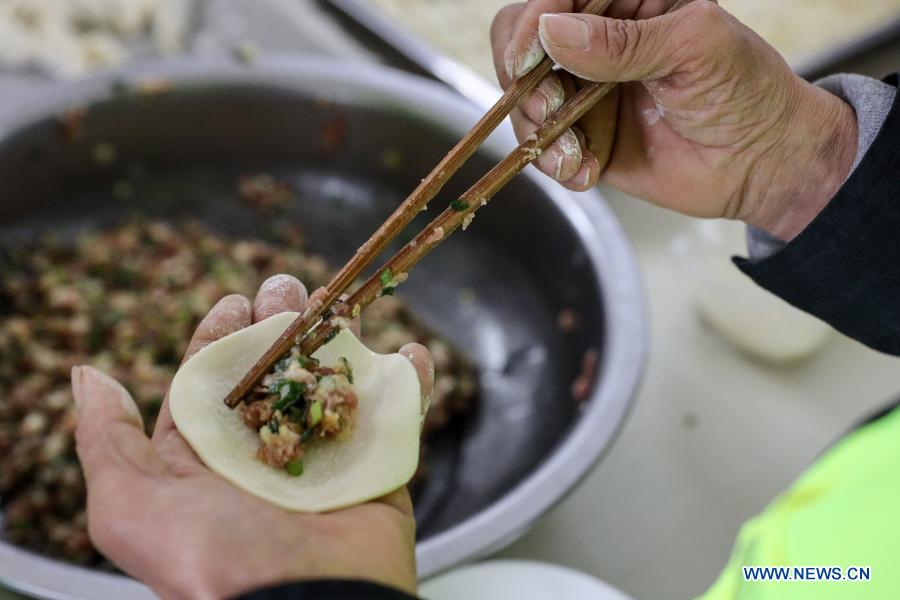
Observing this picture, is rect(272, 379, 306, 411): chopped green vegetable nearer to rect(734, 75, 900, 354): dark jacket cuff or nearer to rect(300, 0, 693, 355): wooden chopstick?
rect(300, 0, 693, 355): wooden chopstick

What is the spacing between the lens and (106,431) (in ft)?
3.37

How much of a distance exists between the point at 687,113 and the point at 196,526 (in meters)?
1.01

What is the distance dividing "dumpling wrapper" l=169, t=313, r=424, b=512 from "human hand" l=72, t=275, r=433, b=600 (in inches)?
1.3

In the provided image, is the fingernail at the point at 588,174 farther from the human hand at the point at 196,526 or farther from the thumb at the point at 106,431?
the thumb at the point at 106,431

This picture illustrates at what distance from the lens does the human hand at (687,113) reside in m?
1.18

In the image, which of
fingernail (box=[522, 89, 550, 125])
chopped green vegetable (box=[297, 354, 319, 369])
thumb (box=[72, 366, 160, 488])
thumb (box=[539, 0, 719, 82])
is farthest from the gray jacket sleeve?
thumb (box=[72, 366, 160, 488])

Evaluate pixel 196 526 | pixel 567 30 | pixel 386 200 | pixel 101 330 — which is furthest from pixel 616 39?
pixel 101 330

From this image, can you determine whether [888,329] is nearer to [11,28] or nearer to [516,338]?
[516,338]

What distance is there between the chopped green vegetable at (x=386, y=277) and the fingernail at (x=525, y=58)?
1.34 ft

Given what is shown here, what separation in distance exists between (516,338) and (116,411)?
1325 millimetres

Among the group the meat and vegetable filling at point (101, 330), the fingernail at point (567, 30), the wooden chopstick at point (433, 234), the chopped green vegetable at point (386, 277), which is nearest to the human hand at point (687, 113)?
the fingernail at point (567, 30)

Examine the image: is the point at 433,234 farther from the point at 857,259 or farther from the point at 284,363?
the point at 857,259

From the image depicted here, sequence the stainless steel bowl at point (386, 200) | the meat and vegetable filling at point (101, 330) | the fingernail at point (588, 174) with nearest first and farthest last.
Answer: the fingernail at point (588, 174) → the meat and vegetable filling at point (101, 330) → the stainless steel bowl at point (386, 200)

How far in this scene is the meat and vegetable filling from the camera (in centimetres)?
176
